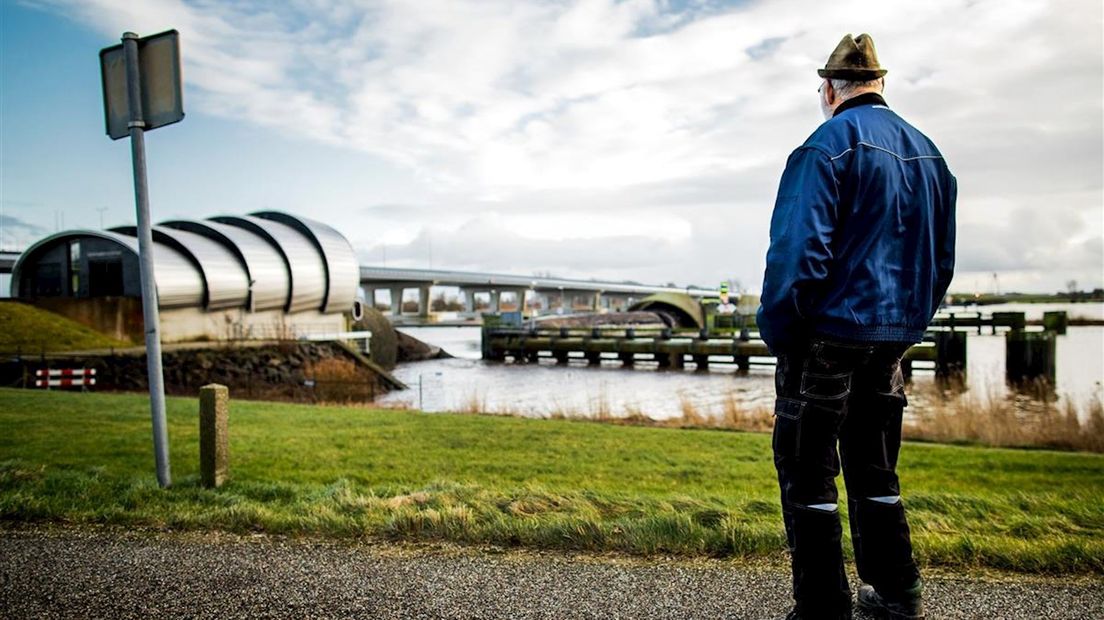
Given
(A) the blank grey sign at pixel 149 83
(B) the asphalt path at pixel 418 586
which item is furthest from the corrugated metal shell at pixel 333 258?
(B) the asphalt path at pixel 418 586

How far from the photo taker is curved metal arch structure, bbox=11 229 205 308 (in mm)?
33062

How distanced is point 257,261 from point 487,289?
2137 inches

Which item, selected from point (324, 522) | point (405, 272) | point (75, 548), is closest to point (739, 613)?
point (324, 522)

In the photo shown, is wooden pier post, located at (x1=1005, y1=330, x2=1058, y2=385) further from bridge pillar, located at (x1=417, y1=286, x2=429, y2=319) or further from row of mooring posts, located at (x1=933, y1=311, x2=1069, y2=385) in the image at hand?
bridge pillar, located at (x1=417, y1=286, x2=429, y2=319)

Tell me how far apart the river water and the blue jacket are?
44.4ft

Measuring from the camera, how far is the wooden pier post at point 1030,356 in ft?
88.2

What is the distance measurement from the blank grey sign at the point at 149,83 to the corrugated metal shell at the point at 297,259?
129ft

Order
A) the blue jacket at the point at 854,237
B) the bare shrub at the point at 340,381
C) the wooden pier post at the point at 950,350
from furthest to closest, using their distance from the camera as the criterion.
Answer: the wooden pier post at the point at 950,350, the bare shrub at the point at 340,381, the blue jacket at the point at 854,237

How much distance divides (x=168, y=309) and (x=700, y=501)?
111 ft

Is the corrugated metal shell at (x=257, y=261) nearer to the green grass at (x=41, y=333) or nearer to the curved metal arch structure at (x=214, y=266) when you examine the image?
the curved metal arch structure at (x=214, y=266)

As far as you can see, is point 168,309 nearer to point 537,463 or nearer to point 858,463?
point 537,463

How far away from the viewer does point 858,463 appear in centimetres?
275

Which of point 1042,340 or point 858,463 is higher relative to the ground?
point 858,463

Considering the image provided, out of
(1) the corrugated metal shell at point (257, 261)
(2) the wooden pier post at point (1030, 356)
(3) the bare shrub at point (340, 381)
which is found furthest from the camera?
(1) the corrugated metal shell at point (257, 261)
